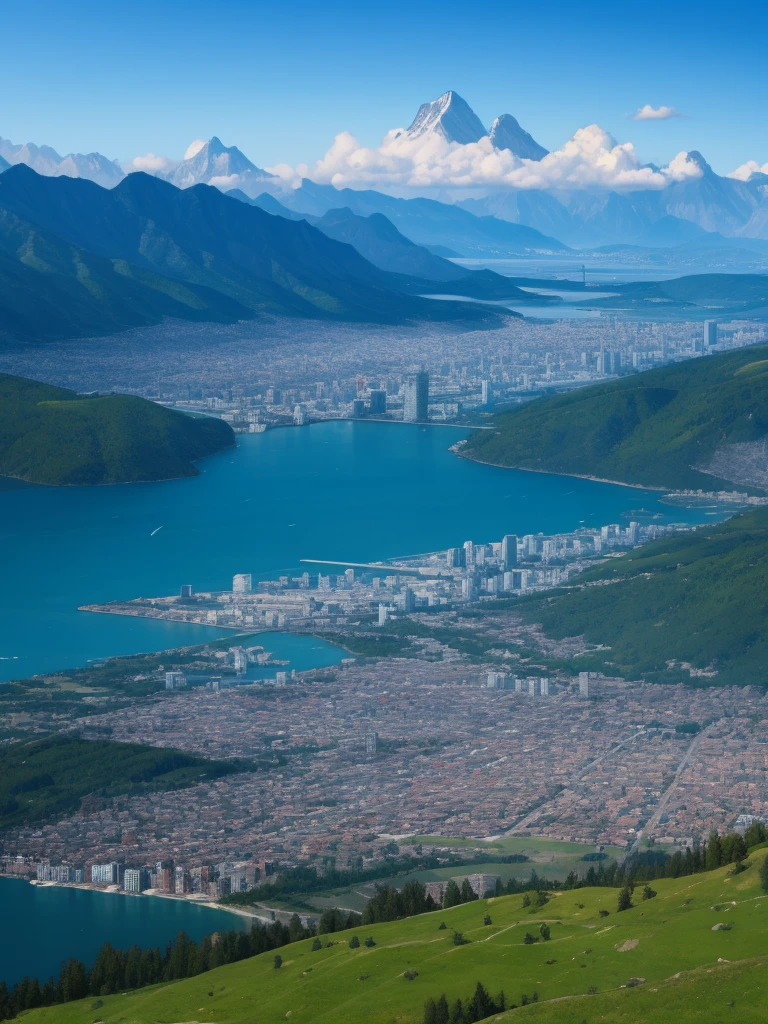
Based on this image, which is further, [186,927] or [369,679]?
[369,679]

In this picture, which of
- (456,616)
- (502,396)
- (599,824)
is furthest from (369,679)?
(502,396)

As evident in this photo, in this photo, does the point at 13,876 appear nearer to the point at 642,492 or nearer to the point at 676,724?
the point at 676,724

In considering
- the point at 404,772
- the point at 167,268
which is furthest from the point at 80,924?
the point at 167,268

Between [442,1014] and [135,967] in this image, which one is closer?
[442,1014]

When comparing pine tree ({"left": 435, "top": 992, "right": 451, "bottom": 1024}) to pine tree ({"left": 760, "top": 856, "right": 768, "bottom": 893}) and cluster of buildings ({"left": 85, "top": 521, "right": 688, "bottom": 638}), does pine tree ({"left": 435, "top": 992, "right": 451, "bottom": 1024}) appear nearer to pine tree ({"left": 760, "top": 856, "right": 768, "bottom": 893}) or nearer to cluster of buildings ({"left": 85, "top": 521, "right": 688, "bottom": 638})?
pine tree ({"left": 760, "top": 856, "right": 768, "bottom": 893})

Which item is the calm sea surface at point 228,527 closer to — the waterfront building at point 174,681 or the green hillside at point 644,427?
the green hillside at point 644,427

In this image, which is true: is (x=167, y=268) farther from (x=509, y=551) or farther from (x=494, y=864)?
(x=494, y=864)

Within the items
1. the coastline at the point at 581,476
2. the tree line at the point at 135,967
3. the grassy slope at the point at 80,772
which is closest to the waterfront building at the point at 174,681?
the grassy slope at the point at 80,772
